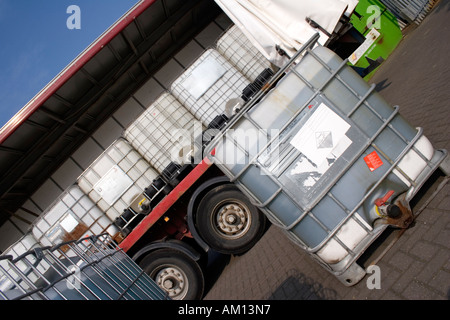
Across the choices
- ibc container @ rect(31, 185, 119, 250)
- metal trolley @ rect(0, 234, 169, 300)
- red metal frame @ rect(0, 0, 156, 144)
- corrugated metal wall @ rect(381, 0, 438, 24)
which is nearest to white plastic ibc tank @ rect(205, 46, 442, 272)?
metal trolley @ rect(0, 234, 169, 300)

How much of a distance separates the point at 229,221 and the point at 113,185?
2.23 m

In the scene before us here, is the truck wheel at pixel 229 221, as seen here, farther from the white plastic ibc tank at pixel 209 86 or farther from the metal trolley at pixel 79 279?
the white plastic ibc tank at pixel 209 86

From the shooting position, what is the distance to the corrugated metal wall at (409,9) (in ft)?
26.7

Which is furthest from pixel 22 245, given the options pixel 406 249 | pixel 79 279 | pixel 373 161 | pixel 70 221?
pixel 406 249

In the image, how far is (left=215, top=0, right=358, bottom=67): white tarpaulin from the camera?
481 cm

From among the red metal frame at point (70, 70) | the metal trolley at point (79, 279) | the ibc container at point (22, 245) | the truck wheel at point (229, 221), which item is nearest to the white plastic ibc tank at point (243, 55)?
the red metal frame at point (70, 70)

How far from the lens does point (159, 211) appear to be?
498cm

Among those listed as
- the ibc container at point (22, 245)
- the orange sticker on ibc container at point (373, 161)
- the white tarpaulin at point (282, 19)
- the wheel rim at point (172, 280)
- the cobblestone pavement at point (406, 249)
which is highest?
the ibc container at point (22, 245)

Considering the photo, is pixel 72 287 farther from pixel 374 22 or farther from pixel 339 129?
pixel 374 22

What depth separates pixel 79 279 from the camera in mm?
3041

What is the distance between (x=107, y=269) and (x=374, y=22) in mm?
7168

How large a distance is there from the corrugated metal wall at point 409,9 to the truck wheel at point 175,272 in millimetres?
8459

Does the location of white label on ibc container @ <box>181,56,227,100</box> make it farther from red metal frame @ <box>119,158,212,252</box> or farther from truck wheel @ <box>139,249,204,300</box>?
truck wheel @ <box>139,249,204,300</box>

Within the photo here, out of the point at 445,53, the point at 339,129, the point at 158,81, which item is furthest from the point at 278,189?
the point at 445,53
